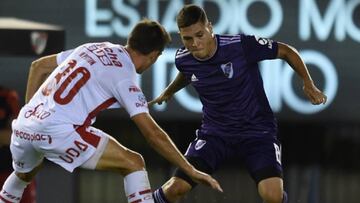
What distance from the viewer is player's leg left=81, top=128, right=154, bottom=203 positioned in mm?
8289

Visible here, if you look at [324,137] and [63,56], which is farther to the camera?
[324,137]

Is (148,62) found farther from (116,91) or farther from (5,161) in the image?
(5,161)

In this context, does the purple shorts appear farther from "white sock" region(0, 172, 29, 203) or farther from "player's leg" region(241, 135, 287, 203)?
"white sock" region(0, 172, 29, 203)

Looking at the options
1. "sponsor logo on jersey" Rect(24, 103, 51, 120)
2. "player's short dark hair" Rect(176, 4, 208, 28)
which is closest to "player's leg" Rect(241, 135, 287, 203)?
"player's short dark hair" Rect(176, 4, 208, 28)

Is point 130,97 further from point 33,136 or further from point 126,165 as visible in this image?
point 33,136

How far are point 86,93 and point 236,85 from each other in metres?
1.15

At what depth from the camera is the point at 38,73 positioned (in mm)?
8680

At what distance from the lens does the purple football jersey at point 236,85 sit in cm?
902

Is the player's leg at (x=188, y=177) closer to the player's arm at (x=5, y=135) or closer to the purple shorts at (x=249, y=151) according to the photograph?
the purple shorts at (x=249, y=151)

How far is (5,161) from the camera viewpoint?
33.6 feet

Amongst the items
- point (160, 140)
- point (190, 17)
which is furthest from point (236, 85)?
point (160, 140)

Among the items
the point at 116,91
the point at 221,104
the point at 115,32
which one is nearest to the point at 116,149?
the point at 116,91

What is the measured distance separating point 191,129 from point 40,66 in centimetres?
289

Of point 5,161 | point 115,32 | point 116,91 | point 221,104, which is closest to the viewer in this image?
point 116,91
